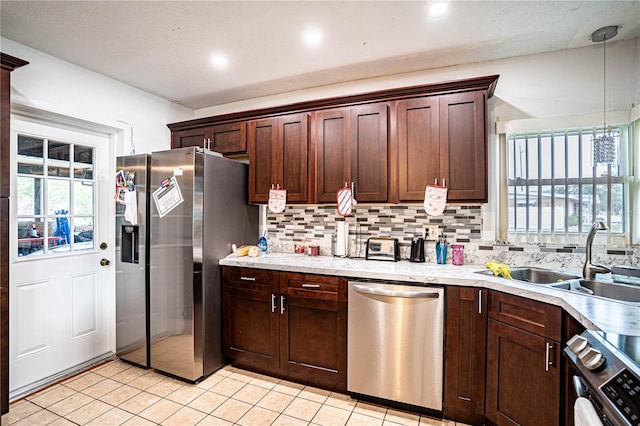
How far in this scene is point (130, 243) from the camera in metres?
2.70

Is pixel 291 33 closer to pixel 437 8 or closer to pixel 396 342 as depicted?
pixel 437 8

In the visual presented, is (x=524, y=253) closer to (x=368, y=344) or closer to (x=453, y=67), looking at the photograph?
(x=368, y=344)

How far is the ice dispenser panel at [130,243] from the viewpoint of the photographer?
2.67 m

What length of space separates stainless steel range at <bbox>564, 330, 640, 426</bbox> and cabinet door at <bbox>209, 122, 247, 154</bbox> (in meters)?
2.79

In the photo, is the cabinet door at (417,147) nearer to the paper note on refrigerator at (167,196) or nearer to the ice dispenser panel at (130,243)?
the paper note on refrigerator at (167,196)

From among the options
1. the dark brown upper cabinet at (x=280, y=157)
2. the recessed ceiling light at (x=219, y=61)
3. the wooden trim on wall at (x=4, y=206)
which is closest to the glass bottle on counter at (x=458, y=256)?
the dark brown upper cabinet at (x=280, y=157)

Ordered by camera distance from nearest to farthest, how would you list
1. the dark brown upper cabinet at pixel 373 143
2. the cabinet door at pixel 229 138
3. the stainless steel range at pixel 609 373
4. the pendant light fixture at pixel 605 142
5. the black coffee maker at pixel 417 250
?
1. the stainless steel range at pixel 609 373
2. the pendant light fixture at pixel 605 142
3. the dark brown upper cabinet at pixel 373 143
4. the black coffee maker at pixel 417 250
5. the cabinet door at pixel 229 138

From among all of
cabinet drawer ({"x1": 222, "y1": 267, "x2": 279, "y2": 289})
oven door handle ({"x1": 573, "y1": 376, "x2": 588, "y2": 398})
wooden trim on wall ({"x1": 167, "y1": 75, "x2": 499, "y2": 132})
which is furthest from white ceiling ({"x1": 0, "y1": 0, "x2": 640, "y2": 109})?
oven door handle ({"x1": 573, "y1": 376, "x2": 588, "y2": 398})

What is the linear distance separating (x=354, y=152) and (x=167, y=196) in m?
1.60

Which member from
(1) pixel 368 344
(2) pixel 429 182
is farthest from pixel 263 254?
(2) pixel 429 182

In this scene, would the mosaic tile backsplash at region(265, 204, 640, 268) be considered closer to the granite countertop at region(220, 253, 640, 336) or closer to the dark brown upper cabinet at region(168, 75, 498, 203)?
the granite countertop at region(220, 253, 640, 336)

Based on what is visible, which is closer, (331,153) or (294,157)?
(331,153)

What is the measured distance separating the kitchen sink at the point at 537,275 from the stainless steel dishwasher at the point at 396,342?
0.52m

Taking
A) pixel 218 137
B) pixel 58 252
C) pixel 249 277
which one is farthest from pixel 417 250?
pixel 58 252
